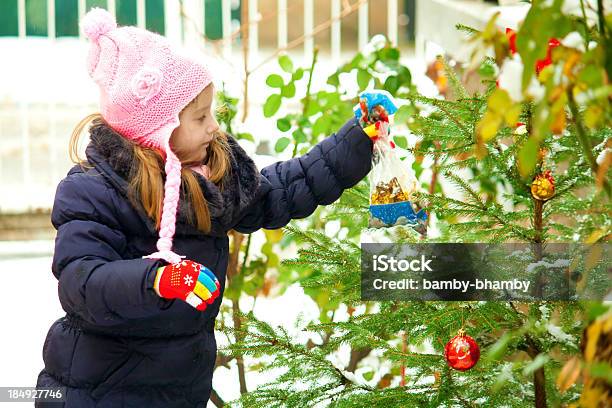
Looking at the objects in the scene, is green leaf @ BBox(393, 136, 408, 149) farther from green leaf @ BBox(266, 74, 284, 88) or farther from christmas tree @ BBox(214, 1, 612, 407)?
christmas tree @ BBox(214, 1, 612, 407)

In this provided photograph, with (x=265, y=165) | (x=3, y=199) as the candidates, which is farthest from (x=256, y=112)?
(x=265, y=165)

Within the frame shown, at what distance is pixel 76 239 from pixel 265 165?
51 cm

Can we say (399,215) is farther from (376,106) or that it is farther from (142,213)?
(142,213)

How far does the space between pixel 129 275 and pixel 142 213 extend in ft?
0.50

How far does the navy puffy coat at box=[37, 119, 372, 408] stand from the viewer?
1.47 meters

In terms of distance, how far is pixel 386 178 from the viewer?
168 cm

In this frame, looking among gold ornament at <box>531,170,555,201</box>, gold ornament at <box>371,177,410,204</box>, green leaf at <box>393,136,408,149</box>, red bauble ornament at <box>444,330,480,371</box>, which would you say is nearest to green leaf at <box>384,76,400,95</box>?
green leaf at <box>393,136,408,149</box>

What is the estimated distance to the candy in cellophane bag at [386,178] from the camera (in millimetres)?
1669

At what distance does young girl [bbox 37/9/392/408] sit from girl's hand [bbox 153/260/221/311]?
6 centimetres

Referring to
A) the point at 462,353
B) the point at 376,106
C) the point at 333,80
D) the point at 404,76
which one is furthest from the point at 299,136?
the point at 462,353

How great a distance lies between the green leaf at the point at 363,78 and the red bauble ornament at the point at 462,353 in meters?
1.11

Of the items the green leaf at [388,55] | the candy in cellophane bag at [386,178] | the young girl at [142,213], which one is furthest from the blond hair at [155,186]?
the green leaf at [388,55]

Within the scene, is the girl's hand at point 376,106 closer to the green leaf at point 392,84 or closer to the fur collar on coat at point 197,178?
the fur collar on coat at point 197,178

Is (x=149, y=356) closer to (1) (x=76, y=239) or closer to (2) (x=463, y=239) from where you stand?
(1) (x=76, y=239)
